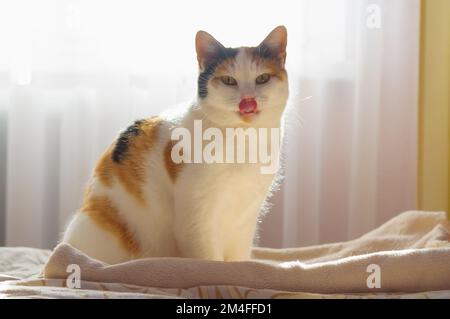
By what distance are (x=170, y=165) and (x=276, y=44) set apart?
1.08ft

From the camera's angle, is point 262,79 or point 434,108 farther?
point 434,108

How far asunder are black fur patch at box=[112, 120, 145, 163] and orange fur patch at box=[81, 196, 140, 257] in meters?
0.09

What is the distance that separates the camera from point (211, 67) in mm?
1241

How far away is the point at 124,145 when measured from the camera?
50.3 inches

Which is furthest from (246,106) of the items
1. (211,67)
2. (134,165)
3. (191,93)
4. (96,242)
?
(191,93)

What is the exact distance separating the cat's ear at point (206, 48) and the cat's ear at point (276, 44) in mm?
86

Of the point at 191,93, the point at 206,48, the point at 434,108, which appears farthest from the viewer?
the point at 191,93

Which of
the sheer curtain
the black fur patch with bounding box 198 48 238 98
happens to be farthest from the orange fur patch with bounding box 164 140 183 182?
the sheer curtain

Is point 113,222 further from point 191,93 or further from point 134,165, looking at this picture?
point 191,93

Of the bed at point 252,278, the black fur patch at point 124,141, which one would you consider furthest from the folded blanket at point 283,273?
the black fur patch at point 124,141

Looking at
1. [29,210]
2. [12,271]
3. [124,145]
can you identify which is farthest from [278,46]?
[29,210]

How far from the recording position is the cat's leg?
1.19 m

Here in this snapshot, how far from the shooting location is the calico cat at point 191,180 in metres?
1.18
